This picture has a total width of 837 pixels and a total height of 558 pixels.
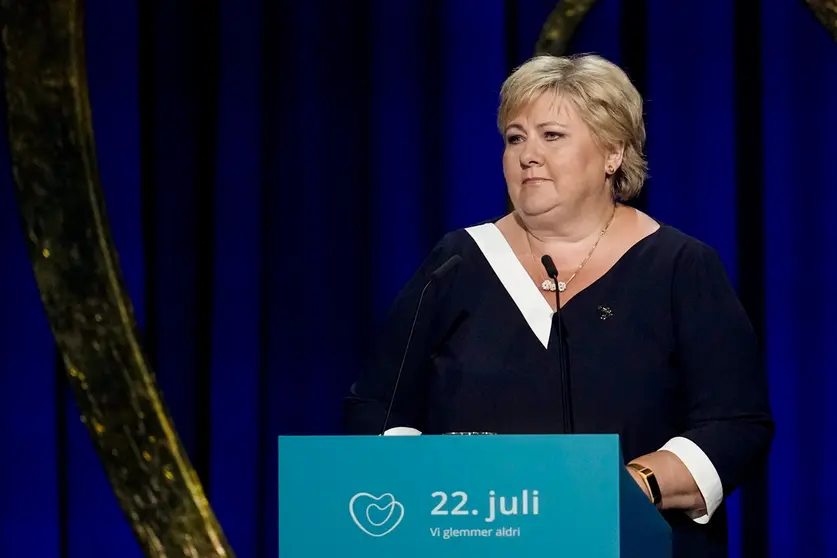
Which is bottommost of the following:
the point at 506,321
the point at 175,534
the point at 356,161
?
the point at 175,534

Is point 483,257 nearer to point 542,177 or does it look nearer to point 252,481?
point 542,177

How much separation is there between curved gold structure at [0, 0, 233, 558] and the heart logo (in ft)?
3.89

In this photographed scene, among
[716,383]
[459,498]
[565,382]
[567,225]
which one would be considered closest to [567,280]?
[567,225]

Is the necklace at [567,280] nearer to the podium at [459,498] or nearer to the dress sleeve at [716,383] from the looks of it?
the dress sleeve at [716,383]

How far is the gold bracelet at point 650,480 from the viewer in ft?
6.38

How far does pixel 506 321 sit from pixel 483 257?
0.16 metres

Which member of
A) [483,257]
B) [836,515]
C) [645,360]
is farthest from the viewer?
[836,515]

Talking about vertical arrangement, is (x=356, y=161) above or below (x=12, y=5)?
below

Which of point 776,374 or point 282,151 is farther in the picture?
point 282,151

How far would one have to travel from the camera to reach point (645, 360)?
2.17 m

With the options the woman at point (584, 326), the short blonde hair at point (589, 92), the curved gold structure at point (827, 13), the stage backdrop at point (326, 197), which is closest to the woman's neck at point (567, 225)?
the woman at point (584, 326)

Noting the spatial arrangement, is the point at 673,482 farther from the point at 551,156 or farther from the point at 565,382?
the point at 551,156

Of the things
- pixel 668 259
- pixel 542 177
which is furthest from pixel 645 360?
pixel 542 177

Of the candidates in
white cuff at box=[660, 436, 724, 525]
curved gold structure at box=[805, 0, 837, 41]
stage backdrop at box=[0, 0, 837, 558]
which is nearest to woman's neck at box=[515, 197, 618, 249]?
white cuff at box=[660, 436, 724, 525]
